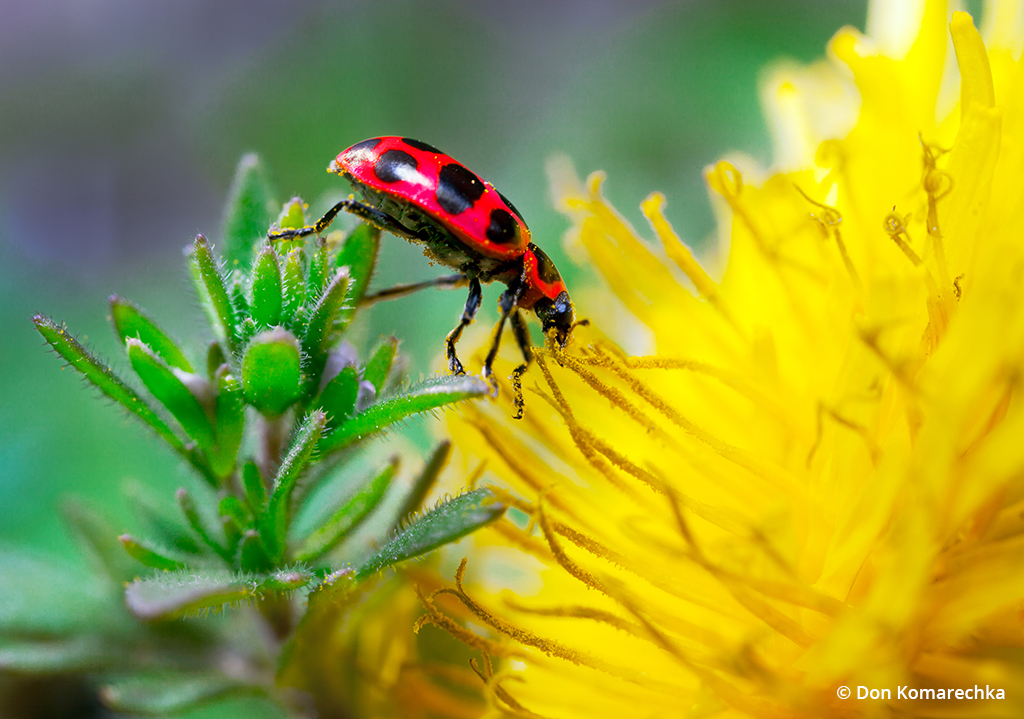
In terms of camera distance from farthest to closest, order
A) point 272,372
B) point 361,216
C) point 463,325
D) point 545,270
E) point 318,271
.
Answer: point 545,270 → point 463,325 → point 361,216 → point 318,271 → point 272,372

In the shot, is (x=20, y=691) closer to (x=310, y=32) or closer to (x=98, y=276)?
(x=98, y=276)

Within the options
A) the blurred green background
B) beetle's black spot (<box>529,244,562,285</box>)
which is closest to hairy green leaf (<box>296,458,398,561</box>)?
beetle's black spot (<box>529,244,562,285</box>)

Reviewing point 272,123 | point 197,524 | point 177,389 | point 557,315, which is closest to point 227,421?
point 177,389

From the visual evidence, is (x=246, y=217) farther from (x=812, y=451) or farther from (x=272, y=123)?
(x=272, y=123)

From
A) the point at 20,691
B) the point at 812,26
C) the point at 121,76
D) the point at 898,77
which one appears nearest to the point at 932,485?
the point at 898,77

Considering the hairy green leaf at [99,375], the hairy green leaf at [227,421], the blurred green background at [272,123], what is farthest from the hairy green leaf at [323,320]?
the blurred green background at [272,123]

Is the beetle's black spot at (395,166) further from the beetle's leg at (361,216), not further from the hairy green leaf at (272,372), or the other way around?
the hairy green leaf at (272,372)
